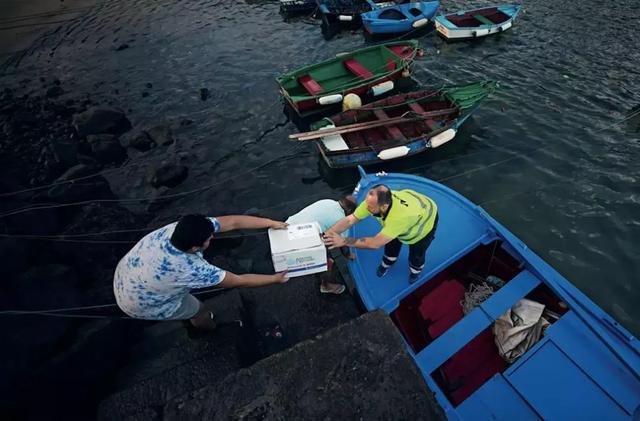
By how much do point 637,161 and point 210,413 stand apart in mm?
13342

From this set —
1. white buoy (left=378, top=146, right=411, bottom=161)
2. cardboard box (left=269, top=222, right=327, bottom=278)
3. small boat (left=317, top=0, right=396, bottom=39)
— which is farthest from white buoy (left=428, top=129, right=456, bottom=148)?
small boat (left=317, top=0, right=396, bottom=39)

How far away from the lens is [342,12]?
1908 centimetres

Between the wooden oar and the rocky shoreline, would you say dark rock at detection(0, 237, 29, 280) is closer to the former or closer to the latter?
the rocky shoreline

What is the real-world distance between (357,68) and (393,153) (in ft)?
19.2

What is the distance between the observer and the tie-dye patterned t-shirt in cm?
387

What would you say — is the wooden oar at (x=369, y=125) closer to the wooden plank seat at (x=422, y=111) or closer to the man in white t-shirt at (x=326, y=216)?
the wooden plank seat at (x=422, y=111)

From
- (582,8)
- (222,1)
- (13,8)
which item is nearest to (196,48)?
(222,1)

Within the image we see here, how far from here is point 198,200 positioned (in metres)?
10.2

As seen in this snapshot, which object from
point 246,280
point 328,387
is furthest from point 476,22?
point 328,387

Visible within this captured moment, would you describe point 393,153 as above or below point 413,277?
below

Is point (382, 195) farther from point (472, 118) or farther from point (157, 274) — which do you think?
point (472, 118)

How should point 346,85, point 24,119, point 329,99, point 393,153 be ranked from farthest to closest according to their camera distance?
1. point 24,119
2. point 346,85
3. point 329,99
4. point 393,153

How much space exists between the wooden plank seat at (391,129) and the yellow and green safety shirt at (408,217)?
601 centimetres

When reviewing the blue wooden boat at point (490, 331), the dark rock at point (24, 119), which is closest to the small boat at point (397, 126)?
the blue wooden boat at point (490, 331)
